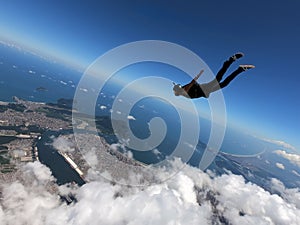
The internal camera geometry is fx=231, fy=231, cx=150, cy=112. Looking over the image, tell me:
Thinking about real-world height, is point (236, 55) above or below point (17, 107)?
above

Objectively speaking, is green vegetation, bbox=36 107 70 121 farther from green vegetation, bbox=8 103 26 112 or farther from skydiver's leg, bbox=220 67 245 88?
skydiver's leg, bbox=220 67 245 88

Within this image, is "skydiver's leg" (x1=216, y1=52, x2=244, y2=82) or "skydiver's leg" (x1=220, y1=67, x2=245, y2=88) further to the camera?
"skydiver's leg" (x1=220, y1=67, x2=245, y2=88)

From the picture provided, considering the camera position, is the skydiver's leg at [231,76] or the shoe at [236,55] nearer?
the shoe at [236,55]

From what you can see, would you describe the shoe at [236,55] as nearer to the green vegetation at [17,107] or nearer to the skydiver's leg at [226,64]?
the skydiver's leg at [226,64]

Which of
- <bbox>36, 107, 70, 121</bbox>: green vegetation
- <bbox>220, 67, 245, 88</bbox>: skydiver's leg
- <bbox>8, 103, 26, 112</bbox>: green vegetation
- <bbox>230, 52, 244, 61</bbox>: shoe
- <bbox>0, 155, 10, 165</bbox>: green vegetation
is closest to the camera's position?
<bbox>230, 52, 244, 61</bbox>: shoe

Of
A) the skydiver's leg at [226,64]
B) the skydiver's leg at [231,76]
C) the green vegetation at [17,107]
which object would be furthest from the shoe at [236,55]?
the green vegetation at [17,107]

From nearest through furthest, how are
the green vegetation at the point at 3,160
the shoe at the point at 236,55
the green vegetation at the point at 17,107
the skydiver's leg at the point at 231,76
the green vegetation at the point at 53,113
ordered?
the shoe at the point at 236,55
the skydiver's leg at the point at 231,76
the green vegetation at the point at 3,160
the green vegetation at the point at 17,107
the green vegetation at the point at 53,113

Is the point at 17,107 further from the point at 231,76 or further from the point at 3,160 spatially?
the point at 231,76

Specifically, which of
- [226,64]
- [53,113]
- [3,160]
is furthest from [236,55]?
[53,113]

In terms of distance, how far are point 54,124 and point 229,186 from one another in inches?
2923

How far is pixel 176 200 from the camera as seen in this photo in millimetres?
71250

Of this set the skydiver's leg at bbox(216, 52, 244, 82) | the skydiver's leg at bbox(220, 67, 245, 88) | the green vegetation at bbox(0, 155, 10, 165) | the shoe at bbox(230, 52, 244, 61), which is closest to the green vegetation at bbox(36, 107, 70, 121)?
the green vegetation at bbox(0, 155, 10, 165)

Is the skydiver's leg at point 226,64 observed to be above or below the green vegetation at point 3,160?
above

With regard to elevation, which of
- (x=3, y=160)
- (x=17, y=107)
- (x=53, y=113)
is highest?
(x=53, y=113)
